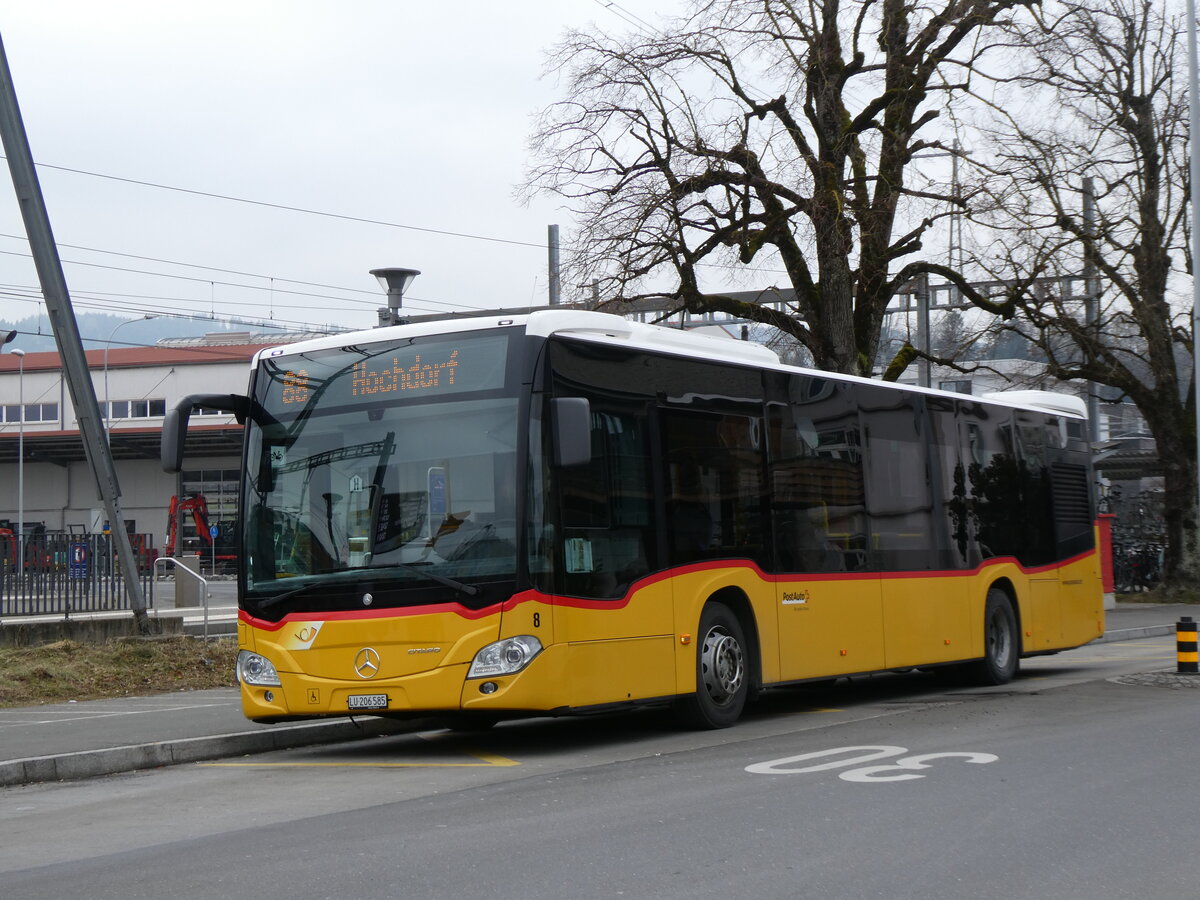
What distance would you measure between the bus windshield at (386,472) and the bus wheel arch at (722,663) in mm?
2241

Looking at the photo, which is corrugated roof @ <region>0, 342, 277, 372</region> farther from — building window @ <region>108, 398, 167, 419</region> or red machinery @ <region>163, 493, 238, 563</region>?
red machinery @ <region>163, 493, 238, 563</region>

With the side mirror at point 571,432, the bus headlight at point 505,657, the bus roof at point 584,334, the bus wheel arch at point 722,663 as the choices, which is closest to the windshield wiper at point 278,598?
the bus headlight at point 505,657

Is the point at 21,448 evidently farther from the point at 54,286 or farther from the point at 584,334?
the point at 584,334

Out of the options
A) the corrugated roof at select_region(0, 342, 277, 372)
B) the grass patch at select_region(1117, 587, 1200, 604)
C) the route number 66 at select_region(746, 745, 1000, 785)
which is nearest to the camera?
the route number 66 at select_region(746, 745, 1000, 785)

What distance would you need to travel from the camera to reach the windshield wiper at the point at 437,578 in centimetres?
1006

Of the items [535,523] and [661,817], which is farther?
[535,523]

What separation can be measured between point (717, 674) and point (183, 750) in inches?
161

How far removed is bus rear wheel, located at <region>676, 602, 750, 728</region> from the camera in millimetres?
11555

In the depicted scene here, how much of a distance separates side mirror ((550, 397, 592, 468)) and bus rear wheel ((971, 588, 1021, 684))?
288 inches

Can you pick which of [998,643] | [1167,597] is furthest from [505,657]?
[1167,597]

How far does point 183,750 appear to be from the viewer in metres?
11.1

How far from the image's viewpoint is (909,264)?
2352cm

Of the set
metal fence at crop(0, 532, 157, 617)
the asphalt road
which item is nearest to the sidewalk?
the asphalt road

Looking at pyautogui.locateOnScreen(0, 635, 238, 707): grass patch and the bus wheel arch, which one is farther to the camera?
pyautogui.locateOnScreen(0, 635, 238, 707): grass patch
